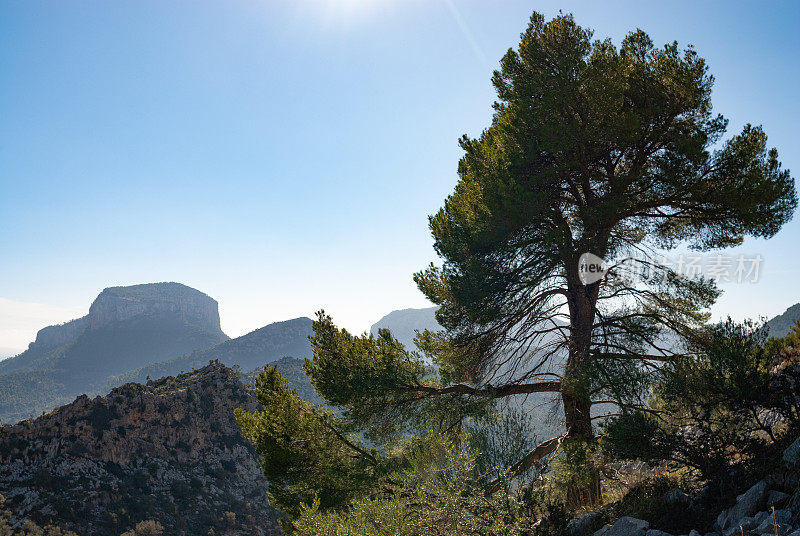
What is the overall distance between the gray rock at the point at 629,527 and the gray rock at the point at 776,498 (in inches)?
58.2

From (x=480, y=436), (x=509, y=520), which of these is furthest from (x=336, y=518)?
(x=480, y=436)

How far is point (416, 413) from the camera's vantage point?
30.2 feet

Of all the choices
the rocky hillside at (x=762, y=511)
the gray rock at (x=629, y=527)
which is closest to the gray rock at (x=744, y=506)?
the rocky hillside at (x=762, y=511)

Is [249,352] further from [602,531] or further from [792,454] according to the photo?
[792,454]

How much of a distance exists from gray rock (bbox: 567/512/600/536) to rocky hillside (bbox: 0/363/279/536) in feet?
124

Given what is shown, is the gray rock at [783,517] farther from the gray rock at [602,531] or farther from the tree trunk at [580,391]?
the tree trunk at [580,391]

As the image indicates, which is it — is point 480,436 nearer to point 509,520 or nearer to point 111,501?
point 509,520

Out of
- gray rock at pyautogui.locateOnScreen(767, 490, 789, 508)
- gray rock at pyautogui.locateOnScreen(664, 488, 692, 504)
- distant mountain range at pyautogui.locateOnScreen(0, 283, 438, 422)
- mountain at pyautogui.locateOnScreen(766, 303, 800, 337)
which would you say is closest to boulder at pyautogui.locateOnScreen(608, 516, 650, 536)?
gray rock at pyautogui.locateOnScreen(664, 488, 692, 504)

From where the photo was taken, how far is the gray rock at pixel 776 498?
13.9 ft

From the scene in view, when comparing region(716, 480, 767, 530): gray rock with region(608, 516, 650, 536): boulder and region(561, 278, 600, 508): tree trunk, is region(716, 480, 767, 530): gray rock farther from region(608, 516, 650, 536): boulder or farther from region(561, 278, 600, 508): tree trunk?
region(561, 278, 600, 508): tree trunk

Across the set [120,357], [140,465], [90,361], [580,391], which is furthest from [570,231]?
[120,357]

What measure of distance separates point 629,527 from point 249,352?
6814 inches

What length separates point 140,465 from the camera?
38.7 m

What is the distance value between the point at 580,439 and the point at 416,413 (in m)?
3.50
